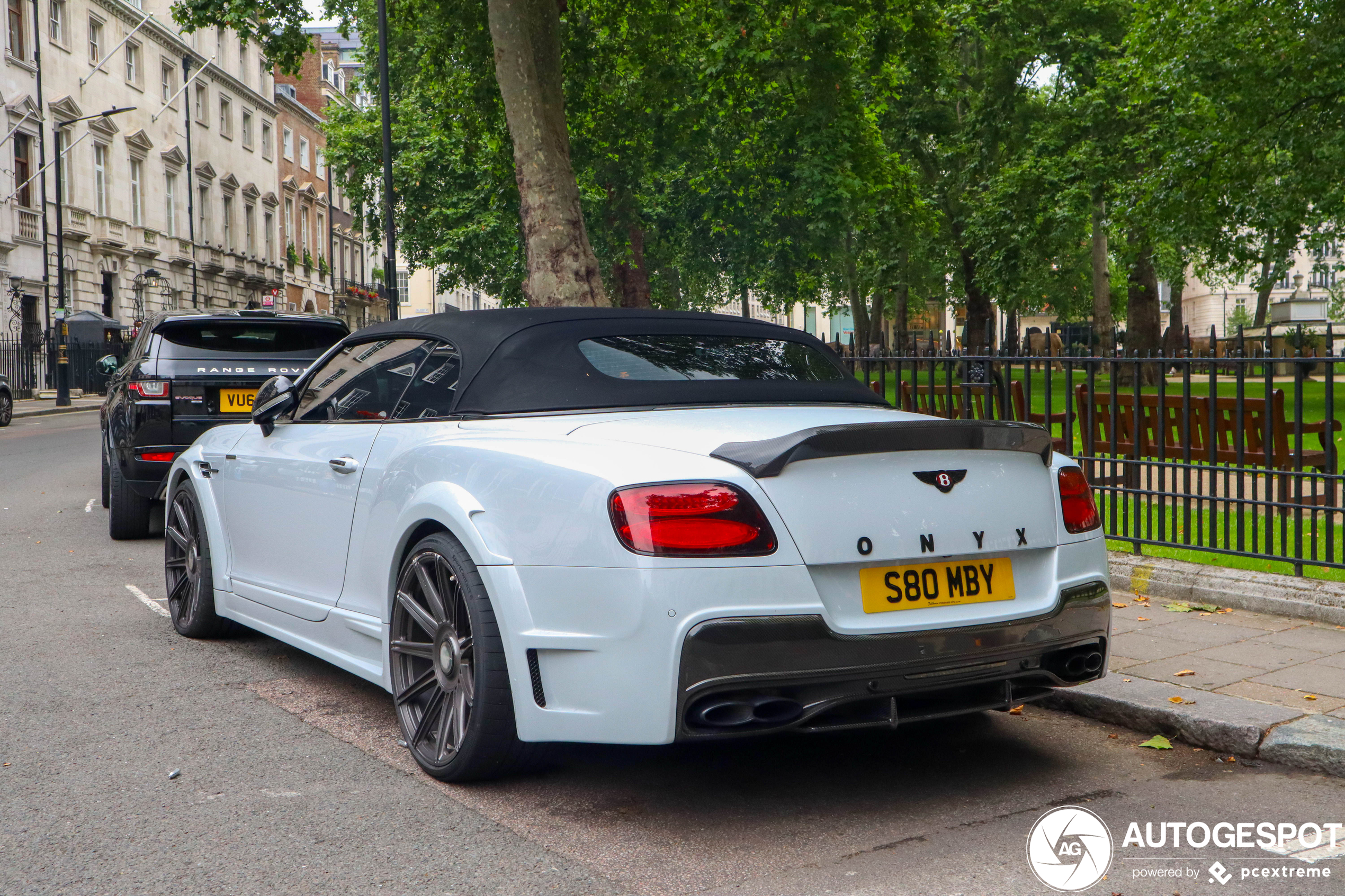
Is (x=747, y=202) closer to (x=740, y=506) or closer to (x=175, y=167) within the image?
(x=175, y=167)

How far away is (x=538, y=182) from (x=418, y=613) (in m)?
10.4

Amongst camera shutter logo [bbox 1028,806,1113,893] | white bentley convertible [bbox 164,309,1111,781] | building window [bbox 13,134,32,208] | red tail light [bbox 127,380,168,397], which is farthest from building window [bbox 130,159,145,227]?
camera shutter logo [bbox 1028,806,1113,893]

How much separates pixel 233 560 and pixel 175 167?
51.3m

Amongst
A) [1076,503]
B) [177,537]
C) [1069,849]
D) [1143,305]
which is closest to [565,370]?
[1076,503]

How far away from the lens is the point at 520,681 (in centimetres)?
363

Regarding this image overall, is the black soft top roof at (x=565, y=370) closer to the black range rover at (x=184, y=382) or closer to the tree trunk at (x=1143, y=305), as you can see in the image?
the black range rover at (x=184, y=382)

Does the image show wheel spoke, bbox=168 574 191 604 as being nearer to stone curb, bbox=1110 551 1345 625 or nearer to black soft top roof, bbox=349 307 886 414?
black soft top roof, bbox=349 307 886 414

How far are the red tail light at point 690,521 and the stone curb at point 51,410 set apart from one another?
3020cm

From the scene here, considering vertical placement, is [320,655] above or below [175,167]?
below

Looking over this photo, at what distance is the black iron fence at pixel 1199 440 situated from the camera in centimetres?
661

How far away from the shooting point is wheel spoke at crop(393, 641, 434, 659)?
408cm

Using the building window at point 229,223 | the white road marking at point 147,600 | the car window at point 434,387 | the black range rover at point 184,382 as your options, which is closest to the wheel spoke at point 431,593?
the car window at point 434,387

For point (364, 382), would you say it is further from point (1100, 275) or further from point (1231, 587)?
point (1100, 275)

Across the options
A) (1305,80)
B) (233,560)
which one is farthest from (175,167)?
(233,560)
